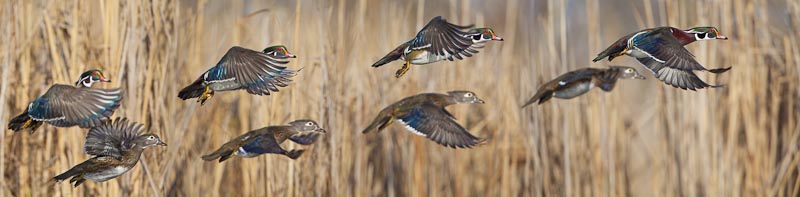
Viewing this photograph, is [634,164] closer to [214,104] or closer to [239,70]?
[214,104]

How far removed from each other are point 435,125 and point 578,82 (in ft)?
1.15

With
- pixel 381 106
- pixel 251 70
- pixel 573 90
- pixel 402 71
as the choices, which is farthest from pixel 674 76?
pixel 381 106

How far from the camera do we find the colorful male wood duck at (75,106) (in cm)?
208

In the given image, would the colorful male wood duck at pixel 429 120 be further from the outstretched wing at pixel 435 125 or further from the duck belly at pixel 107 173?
the duck belly at pixel 107 173

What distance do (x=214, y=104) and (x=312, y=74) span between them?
528 millimetres

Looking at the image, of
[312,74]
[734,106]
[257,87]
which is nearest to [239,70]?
[257,87]

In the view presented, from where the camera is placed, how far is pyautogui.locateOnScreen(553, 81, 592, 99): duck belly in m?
2.40

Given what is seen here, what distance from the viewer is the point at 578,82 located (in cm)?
243

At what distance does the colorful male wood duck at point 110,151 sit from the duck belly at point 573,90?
2.94 ft

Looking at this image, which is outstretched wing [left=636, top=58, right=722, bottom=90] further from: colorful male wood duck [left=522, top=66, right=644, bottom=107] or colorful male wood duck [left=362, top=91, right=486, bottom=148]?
colorful male wood duck [left=362, top=91, right=486, bottom=148]

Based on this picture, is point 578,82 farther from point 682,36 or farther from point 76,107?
point 76,107

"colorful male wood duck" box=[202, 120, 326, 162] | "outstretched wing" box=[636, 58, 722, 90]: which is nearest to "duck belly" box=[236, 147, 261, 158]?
"colorful male wood duck" box=[202, 120, 326, 162]

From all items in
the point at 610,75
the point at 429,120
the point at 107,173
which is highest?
the point at 610,75

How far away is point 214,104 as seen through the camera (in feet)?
12.9
